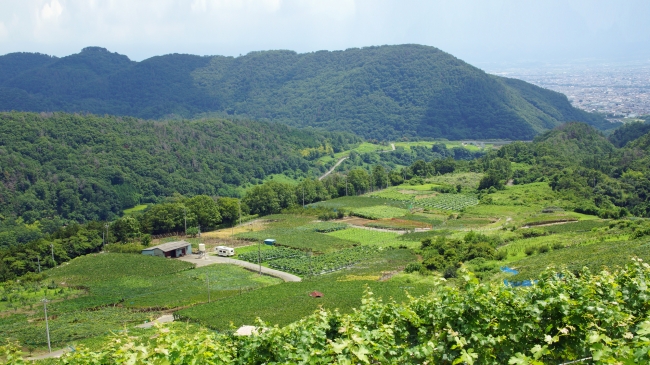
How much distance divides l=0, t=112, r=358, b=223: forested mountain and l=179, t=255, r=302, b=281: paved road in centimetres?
3636

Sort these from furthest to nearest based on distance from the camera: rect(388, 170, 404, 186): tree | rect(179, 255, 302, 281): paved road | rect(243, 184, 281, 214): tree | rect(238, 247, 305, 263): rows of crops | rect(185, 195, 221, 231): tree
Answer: rect(388, 170, 404, 186): tree → rect(243, 184, 281, 214): tree → rect(185, 195, 221, 231): tree → rect(238, 247, 305, 263): rows of crops → rect(179, 255, 302, 281): paved road

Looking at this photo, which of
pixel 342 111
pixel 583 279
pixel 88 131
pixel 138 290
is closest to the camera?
pixel 583 279

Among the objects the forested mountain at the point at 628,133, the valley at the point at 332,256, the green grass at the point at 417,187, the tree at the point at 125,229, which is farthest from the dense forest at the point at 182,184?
the forested mountain at the point at 628,133

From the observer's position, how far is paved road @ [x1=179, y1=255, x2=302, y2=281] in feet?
139

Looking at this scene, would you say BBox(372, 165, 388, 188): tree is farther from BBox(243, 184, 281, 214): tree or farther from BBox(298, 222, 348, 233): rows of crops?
BBox(298, 222, 348, 233): rows of crops

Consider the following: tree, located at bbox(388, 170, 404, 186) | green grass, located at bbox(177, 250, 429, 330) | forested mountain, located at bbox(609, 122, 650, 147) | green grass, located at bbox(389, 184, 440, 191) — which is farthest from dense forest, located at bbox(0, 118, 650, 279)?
forested mountain, located at bbox(609, 122, 650, 147)

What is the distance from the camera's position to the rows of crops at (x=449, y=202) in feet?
221

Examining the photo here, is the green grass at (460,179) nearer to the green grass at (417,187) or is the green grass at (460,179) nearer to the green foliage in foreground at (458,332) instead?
the green grass at (417,187)

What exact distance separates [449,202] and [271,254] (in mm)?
28837

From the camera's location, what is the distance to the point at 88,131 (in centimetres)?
9838

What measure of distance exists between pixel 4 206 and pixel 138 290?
1807 inches

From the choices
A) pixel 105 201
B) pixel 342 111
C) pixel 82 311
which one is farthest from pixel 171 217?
pixel 342 111

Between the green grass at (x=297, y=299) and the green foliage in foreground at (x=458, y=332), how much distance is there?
1518cm

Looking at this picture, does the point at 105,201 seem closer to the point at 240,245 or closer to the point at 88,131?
the point at 88,131
